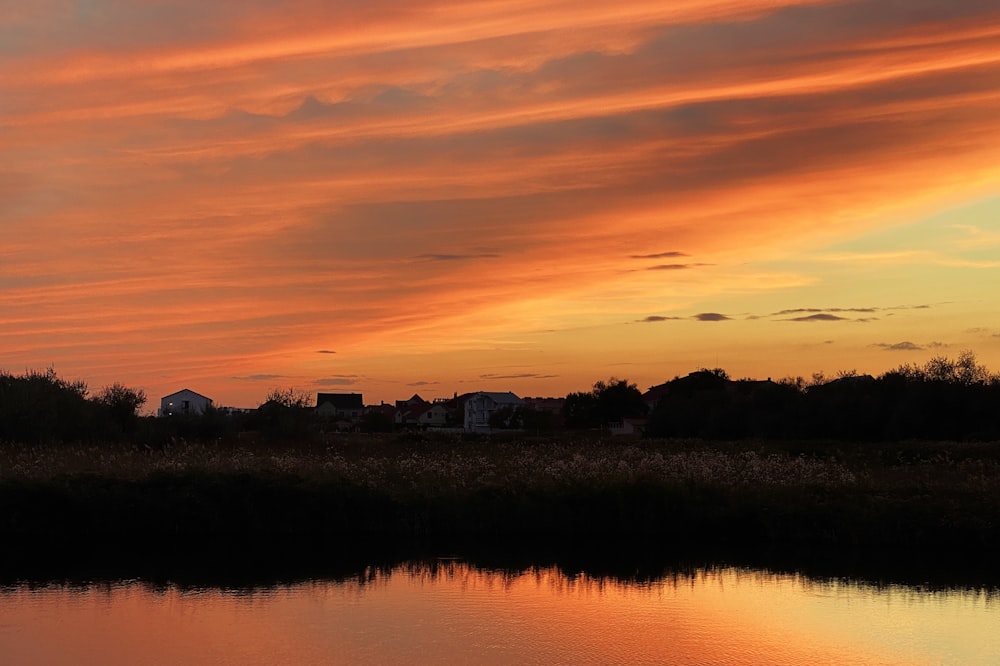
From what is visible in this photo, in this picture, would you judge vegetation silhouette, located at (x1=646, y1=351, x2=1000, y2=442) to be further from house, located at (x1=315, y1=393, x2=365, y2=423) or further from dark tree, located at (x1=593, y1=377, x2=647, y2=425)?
house, located at (x1=315, y1=393, x2=365, y2=423)

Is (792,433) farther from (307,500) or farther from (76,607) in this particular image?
(76,607)

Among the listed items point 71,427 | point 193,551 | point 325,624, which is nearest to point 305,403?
point 71,427

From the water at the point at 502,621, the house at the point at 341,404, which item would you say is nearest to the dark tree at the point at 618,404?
the house at the point at 341,404

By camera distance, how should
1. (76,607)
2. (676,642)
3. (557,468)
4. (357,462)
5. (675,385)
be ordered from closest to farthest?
(676,642) → (76,607) → (557,468) → (357,462) → (675,385)

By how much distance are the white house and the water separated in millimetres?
83762

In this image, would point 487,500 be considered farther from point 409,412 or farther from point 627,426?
point 409,412

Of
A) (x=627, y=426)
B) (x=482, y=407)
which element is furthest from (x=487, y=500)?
(x=482, y=407)

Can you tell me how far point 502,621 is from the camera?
1762 centimetres

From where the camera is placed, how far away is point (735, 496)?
26.3m

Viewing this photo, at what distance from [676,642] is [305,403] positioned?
1498 inches

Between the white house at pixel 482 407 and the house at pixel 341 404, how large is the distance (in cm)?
1735

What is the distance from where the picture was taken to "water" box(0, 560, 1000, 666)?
15.5m

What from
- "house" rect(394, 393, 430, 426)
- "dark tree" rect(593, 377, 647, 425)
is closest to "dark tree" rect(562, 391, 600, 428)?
"dark tree" rect(593, 377, 647, 425)

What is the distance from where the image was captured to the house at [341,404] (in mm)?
122438
